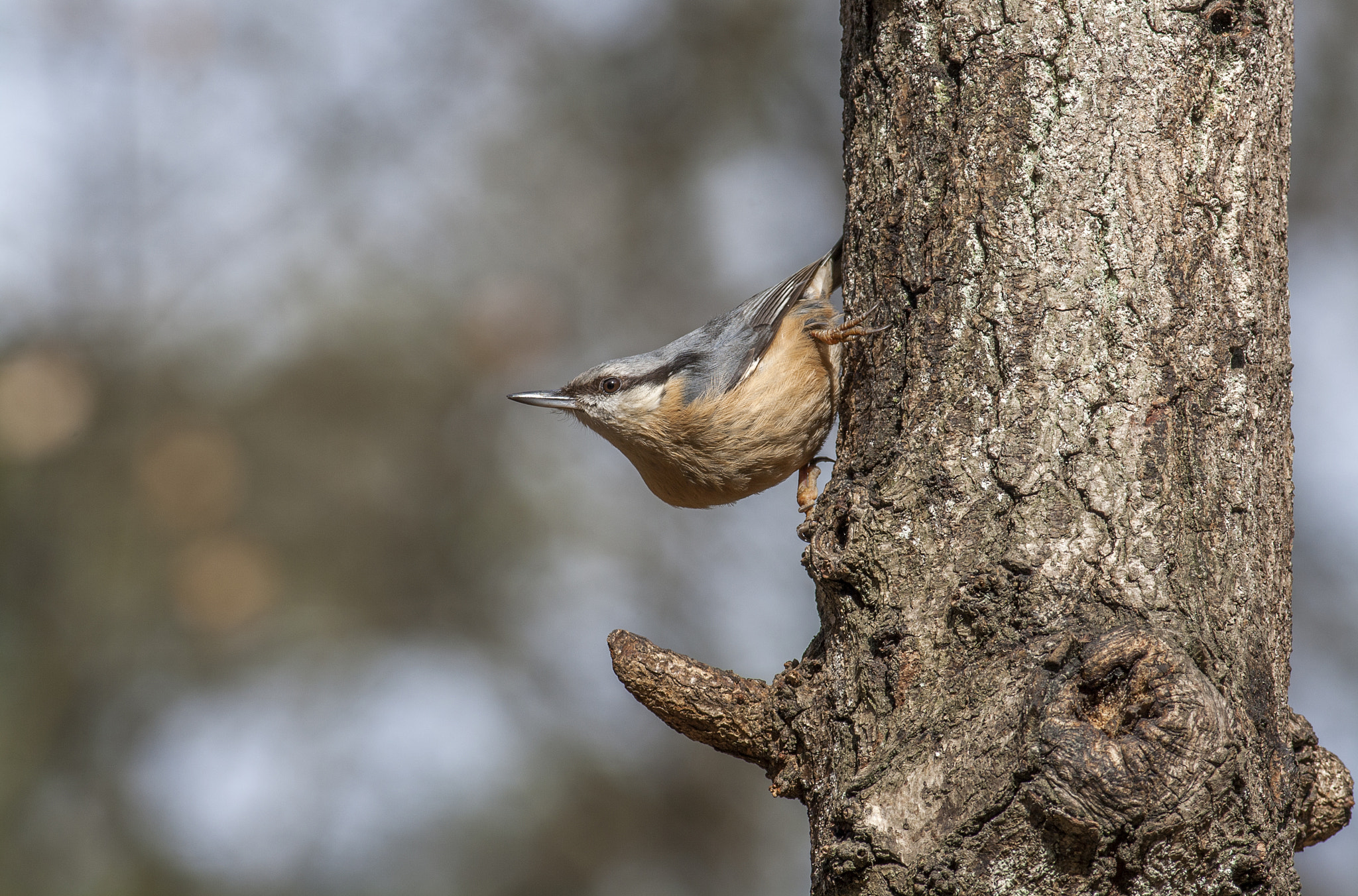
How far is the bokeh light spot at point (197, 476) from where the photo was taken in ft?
24.0

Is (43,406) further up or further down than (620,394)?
further down

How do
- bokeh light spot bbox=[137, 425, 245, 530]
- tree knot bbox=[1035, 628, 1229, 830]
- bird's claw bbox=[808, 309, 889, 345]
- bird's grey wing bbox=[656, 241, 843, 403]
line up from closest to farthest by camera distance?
tree knot bbox=[1035, 628, 1229, 830] < bird's claw bbox=[808, 309, 889, 345] < bird's grey wing bbox=[656, 241, 843, 403] < bokeh light spot bbox=[137, 425, 245, 530]

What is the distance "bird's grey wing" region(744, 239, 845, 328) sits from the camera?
3094 millimetres

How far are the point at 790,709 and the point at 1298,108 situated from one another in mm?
5807

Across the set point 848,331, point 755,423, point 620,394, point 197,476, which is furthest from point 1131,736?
point 197,476

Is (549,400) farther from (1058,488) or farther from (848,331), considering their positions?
(1058,488)

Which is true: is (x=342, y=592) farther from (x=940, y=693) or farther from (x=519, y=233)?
(x=940, y=693)

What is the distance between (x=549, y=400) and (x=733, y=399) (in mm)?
829

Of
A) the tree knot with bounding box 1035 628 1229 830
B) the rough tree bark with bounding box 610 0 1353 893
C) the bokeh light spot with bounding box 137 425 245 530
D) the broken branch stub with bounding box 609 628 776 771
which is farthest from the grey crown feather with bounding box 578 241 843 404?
A: the bokeh light spot with bounding box 137 425 245 530

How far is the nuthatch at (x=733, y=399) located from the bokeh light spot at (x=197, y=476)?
4.90 m

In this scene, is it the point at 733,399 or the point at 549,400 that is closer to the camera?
the point at 733,399

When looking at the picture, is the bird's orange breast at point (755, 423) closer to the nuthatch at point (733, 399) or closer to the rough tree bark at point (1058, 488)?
the nuthatch at point (733, 399)

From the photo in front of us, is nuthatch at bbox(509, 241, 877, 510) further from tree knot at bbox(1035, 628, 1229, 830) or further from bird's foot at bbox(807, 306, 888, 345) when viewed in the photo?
tree knot at bbox(1035, 628, 1229, 830)

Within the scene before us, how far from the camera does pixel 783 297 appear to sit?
10.4 feet
